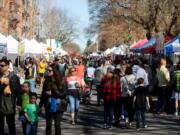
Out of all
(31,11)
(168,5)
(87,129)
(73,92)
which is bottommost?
(87,129)

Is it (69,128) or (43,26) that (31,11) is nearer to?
(43,26)

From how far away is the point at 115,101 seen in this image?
15445 millimetres

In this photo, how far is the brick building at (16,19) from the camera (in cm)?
8044

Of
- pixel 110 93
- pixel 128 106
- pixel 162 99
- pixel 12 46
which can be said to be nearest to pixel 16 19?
pixel 12 46

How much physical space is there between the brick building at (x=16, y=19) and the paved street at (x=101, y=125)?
188ft

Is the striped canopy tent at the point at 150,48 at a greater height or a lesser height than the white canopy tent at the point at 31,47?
lesser

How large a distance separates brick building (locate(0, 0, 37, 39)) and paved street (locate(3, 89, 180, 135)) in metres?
57.2

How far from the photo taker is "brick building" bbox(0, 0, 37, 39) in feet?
264

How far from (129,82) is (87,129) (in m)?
1.73

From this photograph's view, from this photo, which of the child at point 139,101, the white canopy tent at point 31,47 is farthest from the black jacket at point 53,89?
the white canopy tent at point 31,47

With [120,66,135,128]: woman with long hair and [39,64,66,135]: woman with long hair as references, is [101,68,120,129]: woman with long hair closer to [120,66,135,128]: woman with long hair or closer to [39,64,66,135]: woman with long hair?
[120,66,135,128]: woman with long hair

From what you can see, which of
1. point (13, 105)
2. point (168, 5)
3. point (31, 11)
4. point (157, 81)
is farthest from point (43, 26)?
point (13, 105)

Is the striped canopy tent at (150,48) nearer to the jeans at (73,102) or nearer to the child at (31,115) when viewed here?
the jeans at (73,102)

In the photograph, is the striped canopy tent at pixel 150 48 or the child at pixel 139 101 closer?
the child at pixel 139 101
